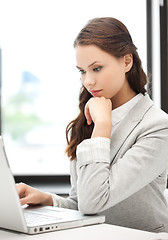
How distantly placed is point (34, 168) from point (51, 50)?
2.87 feet

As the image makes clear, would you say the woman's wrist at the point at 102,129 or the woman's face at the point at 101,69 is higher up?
the woman's face at the point at 101,69

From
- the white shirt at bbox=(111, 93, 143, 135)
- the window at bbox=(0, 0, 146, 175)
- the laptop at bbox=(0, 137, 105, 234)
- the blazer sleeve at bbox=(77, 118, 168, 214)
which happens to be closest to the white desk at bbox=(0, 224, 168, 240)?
the laptop at bbox=(0, 137, 105, 234)

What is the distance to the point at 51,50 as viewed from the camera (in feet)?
9.20

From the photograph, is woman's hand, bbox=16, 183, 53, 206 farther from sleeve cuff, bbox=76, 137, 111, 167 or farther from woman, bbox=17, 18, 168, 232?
sleeve cuff, bbox=76, 137, 111, 167

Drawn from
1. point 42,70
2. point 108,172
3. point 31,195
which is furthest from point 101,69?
point 42,70

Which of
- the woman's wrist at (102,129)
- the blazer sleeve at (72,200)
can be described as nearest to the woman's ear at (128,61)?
the woman's wrist at (102,129)

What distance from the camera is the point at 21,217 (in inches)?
39.6

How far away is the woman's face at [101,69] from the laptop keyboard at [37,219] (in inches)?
20.8

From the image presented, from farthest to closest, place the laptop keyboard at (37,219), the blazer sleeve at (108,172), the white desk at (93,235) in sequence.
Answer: the blazer sleeve at (108,172)
the laptop keyboard at (37,219)
the white desk at (93,235)

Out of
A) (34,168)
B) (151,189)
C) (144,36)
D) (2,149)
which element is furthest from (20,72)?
(2,149)

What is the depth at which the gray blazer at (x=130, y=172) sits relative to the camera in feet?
4.09

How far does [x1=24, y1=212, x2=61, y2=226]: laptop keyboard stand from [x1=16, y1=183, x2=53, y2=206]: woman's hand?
0.17 metres

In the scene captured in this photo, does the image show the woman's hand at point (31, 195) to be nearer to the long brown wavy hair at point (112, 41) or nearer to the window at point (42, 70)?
the long brown wavy hair at point (112, 41)

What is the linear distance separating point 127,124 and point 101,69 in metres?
0.23
